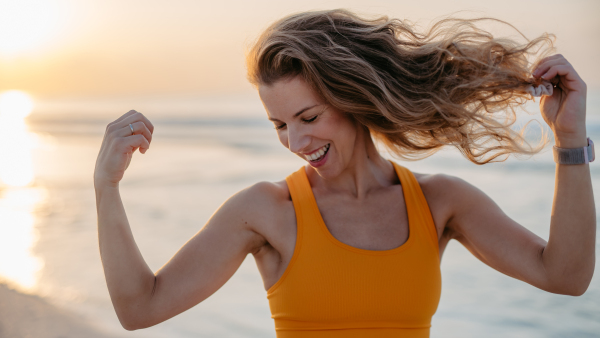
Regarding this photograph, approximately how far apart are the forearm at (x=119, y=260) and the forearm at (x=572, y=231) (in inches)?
61.9

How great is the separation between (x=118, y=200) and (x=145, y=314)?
17.4 inches

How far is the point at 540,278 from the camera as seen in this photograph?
2.14 m

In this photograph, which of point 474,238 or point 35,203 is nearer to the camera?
point 474,238

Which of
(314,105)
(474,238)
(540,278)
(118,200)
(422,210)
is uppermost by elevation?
(314,105)

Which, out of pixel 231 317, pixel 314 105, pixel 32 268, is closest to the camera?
pixel 314 105

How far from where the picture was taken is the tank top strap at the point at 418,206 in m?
2.30

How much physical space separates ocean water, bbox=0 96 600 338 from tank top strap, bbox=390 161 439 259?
250 centimetres

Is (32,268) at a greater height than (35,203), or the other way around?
(35,203)

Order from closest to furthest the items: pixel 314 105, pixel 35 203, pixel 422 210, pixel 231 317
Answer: pixel 314 105 < pixel 422 210 < pixel 231 317 < pixel 35 203

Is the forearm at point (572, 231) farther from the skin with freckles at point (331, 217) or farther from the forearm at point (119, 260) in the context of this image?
the forearm at point (119, 260)

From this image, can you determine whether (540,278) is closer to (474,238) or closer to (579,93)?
(474,238)

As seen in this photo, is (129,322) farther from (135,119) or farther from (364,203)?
(364,203)

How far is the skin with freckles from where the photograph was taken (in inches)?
80.0

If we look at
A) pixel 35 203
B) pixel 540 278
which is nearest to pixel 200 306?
pixel 540 278
